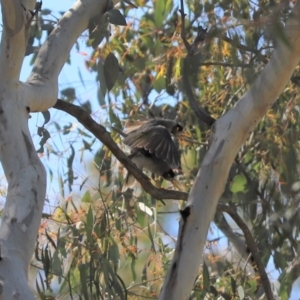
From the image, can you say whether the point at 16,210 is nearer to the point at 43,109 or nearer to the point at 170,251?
the point at 43,109

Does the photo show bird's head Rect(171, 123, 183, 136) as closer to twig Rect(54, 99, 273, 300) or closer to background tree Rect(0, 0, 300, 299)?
background tree Rect(0, 0, 300, 299)

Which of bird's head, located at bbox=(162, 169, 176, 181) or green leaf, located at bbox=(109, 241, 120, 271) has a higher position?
bird's head, located at bbox=(162, 169, 176, 181)

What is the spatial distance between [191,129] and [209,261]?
0.82 m

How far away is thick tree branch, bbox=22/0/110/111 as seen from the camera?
7.54ft

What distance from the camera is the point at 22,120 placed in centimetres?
210

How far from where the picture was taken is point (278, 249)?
12.1 feet

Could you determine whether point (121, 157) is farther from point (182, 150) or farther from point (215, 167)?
point (182, 150)

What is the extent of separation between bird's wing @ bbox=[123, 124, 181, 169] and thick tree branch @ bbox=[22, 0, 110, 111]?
3.26ft

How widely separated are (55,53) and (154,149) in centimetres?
120

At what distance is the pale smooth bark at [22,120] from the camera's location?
1786mm

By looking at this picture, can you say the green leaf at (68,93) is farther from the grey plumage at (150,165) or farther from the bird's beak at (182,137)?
the bird's beak at (182,137)

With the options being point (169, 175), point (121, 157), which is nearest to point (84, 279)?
point (121, 157)

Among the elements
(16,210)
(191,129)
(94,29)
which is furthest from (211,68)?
(16,210)

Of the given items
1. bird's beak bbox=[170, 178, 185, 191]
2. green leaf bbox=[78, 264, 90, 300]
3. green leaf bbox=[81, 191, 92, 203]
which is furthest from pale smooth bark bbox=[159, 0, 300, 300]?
bird's beak bbox=[170, 178, 185, 191]
